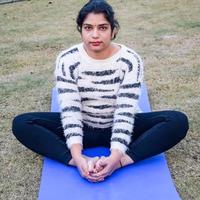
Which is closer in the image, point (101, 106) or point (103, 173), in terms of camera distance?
point (103, 173)

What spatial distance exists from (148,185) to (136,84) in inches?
24.6

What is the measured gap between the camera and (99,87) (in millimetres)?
2855

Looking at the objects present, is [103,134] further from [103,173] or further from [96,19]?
[96,19]

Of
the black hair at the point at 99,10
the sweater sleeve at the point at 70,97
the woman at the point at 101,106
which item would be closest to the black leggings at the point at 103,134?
the woman at the point at 101,106

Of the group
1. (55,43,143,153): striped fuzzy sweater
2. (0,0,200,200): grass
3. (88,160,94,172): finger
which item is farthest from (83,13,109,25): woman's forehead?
(0,0,200,200): grass

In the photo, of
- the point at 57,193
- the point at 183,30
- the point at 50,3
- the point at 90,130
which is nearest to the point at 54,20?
the point at 50,3

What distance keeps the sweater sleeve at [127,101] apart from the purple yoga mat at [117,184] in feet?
0.59

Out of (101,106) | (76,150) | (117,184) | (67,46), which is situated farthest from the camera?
A: (67,46)

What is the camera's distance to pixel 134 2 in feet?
24.2

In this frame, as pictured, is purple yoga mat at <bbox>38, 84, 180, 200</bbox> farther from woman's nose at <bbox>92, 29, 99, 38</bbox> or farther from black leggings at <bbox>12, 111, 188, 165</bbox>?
woman's nose at <bbox>92, 29, 99, 38</bbox>

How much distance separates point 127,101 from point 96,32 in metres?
0.46

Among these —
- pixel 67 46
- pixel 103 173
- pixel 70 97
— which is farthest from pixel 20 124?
pixel 67 46

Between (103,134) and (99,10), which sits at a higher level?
(99,10)

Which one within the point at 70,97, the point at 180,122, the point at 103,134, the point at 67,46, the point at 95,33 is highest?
the point at 95,33
